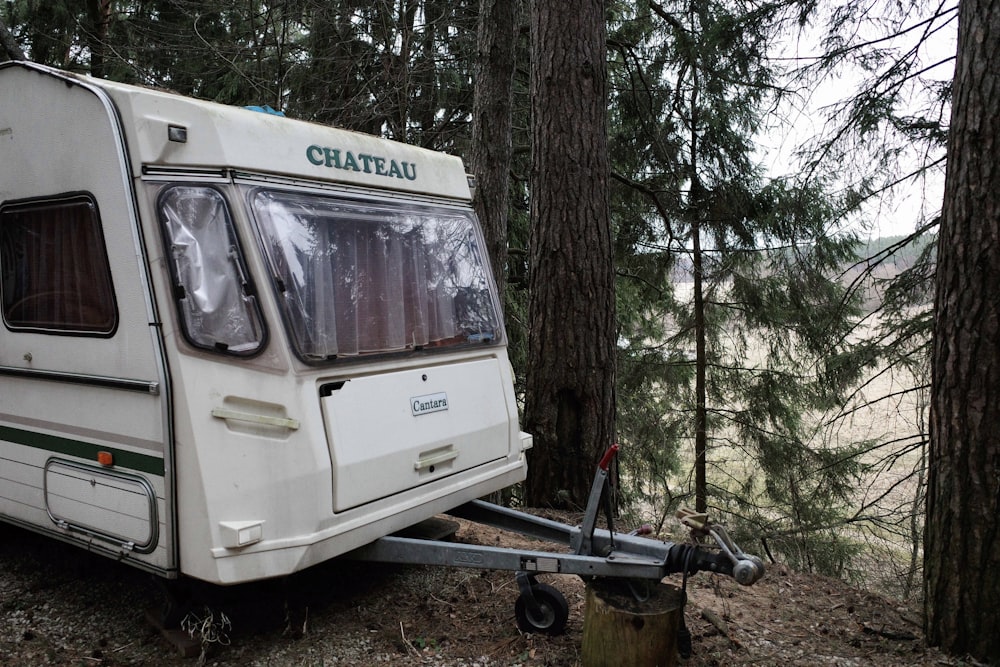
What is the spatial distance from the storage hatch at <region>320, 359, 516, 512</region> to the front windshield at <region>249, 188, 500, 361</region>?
0.63 ft

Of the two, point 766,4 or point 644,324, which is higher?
point 766,4

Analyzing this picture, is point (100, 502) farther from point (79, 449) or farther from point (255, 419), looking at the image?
point (255, 419)

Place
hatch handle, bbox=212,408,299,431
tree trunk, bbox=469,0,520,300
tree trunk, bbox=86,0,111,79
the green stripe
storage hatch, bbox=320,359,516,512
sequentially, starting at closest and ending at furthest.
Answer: hatch handle, bbox=212,408,299,431 → the green stripe → storage hatch, bbox=320,359,516,512 → tree trunk, bbox=469,0,520,300 → tree trunk, bbox=86,0,111,79

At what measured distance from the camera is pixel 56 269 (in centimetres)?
409

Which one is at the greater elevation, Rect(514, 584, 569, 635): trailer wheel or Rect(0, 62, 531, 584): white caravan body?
Rect(0, 62, 531, 584): white caravan body

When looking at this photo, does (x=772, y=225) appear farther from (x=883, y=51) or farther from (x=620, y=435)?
(x=620, y=435)

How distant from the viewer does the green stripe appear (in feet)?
11.7

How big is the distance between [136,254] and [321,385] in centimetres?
103

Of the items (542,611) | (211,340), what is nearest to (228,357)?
(211,340)

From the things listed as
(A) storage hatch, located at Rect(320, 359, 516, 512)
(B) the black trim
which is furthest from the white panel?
(A) storage hatch, located at Rect(320, 359, 516, 512)

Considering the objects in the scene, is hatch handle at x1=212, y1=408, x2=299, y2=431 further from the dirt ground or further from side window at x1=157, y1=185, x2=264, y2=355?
the dirt ground

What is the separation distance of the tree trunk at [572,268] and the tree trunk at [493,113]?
85cm

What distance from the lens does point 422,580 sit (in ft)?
15.4

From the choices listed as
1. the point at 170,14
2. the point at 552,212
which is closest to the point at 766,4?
the point at 552,212
